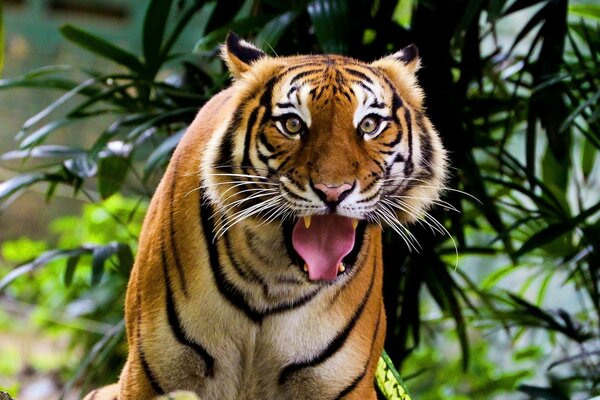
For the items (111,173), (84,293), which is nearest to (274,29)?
(111,173)

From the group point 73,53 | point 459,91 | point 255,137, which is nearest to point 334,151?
point 255,137

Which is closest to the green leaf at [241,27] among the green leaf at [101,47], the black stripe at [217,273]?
the green leaf at [101,47]

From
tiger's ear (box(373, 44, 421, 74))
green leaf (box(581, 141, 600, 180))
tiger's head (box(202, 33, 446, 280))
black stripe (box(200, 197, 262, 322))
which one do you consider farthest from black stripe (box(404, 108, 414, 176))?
green leaf (box(581, 141, 600, 180))

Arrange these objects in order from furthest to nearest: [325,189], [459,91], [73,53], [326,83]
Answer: [73,53]
[459,91]
[326,83]
[325,189]

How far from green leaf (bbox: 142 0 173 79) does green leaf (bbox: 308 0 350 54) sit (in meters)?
0.44

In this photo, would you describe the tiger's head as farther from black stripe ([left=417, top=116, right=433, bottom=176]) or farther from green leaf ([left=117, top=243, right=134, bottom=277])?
green leaf ([left=117, top=243, right=134, bottom=277])

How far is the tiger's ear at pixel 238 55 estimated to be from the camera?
1.66 meters

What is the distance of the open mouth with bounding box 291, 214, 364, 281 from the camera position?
1.46 meters

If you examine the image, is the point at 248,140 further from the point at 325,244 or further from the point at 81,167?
the point at 81,167

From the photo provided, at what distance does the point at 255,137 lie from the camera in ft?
5.11

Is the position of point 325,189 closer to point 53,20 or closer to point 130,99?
point 130,99

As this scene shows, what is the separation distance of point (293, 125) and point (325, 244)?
0.20m

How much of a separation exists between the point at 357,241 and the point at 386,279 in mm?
1259

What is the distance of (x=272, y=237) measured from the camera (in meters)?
1.63
